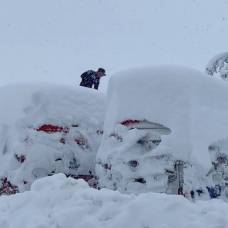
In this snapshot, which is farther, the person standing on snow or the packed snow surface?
the person standing on snow

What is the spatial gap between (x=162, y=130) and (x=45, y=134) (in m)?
1.52

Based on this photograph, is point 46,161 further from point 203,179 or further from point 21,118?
point 203,179

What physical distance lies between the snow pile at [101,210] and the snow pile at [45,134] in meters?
1.39

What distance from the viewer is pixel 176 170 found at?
5434 millimetres

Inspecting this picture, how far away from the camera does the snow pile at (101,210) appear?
4.06 m

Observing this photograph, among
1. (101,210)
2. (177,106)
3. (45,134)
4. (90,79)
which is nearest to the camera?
(101,210)

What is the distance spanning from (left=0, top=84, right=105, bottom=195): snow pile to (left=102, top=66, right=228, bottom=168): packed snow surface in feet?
2.46

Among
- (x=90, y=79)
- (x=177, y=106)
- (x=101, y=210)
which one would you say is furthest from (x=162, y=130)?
(x=90, y=79)

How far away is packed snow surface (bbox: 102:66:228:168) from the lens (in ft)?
17.9

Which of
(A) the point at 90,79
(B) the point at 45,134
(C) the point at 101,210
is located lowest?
(C) the point at 101,210

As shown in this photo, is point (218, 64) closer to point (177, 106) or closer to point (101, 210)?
point (177, 106)

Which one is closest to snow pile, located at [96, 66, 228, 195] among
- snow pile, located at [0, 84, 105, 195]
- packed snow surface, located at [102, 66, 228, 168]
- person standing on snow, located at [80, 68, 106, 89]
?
packed snow surface, located at [102, 66, 228, 168]

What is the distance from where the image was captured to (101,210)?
14.3ft

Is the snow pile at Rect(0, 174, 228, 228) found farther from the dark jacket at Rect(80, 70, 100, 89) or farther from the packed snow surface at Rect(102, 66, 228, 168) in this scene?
the dark jacket at Rect(80, 70, 100, 89)
